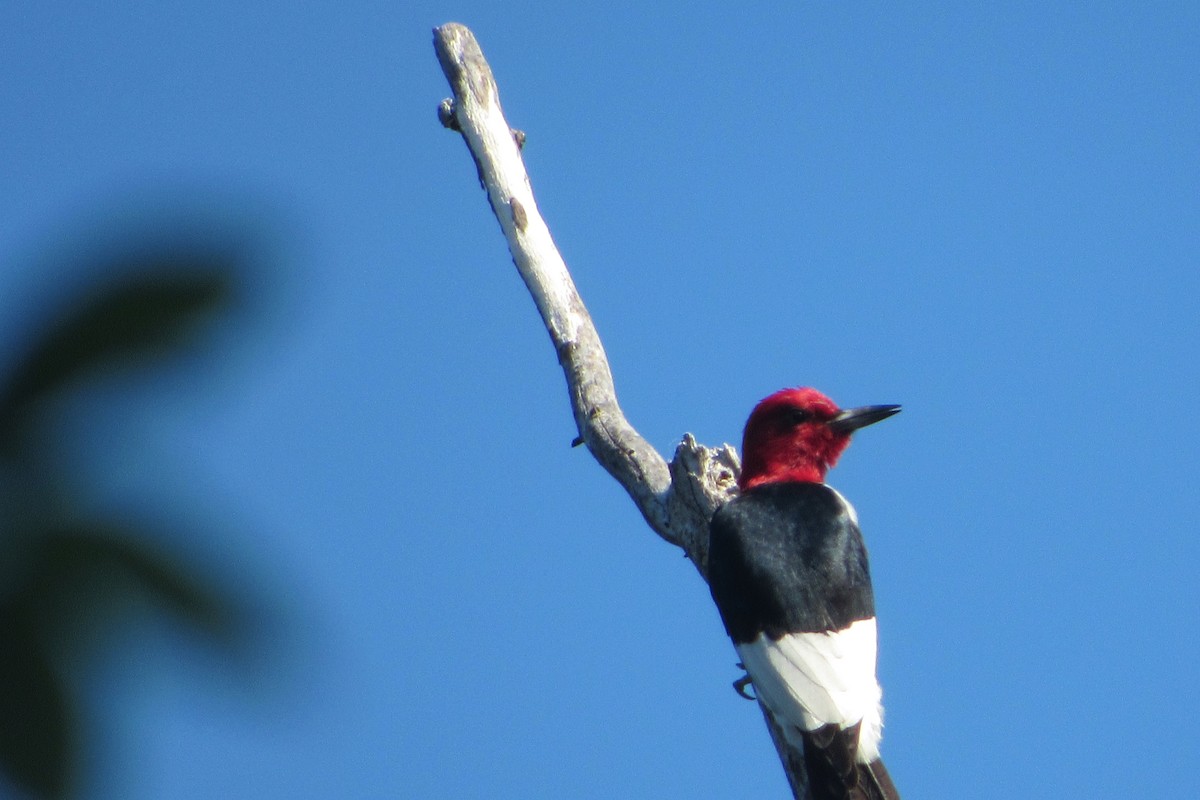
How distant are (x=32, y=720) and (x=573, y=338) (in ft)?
→ 12.7

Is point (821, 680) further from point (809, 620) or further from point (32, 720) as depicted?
point (32, 720)

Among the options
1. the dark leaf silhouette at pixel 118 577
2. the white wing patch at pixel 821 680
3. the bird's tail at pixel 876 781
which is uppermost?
the white wing patch at pixel 821 680

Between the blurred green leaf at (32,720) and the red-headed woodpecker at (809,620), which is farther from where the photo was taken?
the red-headed woodpecker at (809,620)

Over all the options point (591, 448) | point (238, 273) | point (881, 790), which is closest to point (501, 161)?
point (591, 448)

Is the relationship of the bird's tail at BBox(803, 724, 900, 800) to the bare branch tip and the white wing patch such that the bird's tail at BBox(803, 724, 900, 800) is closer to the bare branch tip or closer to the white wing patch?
the white wing patch

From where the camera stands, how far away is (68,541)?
2.54 ft

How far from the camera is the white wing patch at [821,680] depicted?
3.86 meters

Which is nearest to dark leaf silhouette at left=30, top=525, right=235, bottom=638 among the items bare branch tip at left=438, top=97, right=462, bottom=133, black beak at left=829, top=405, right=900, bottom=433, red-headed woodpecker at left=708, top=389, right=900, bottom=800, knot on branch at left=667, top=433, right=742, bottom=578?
red-headed woodpecker at left=708, top=389, right=900, bottom=800

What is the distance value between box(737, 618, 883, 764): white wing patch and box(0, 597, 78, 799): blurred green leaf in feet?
11.0

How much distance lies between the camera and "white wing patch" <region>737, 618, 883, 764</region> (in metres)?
3.86

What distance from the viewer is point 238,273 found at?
0.75 meters

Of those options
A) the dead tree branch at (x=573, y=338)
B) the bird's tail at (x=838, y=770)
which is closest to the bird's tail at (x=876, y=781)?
the bird's tail at (x=838, y=770)

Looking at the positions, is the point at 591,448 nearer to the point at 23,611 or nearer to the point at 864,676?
the point at 864,676

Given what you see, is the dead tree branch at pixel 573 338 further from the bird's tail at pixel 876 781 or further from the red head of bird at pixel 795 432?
the bird's tail at pixel 876 781
